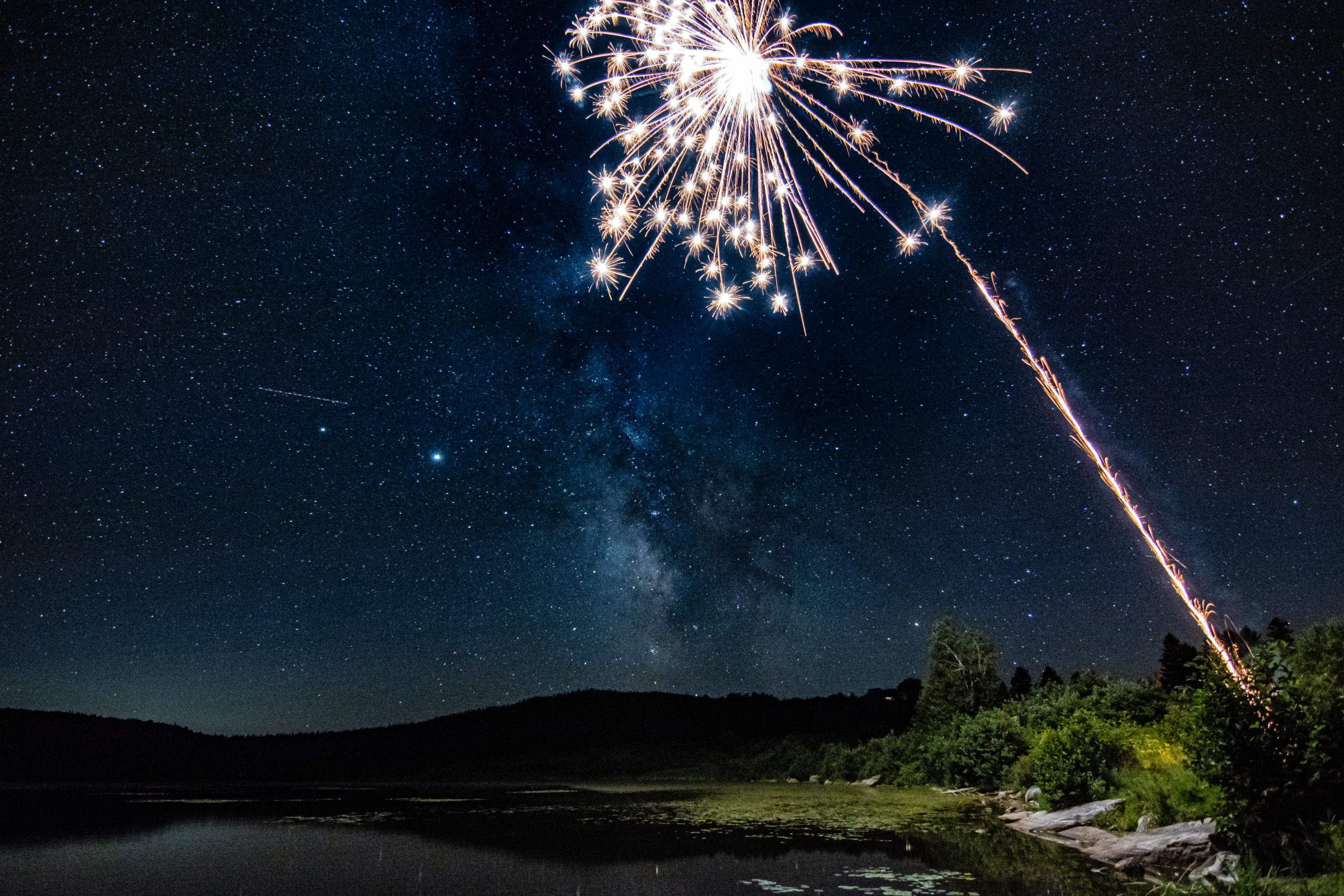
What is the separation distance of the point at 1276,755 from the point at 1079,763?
1046 centimetres

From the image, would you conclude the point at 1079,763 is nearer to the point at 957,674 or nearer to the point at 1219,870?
the point at 1219,870

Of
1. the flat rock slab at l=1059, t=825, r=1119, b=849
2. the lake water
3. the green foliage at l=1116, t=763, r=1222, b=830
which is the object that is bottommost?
the lake water

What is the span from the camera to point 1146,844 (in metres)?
13.9

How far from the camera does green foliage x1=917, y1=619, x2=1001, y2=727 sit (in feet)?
160

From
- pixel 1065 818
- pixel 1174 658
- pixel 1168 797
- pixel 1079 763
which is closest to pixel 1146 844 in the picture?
pixel 1168 797

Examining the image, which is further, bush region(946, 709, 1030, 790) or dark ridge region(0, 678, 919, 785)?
dark ridge region(0, 678, 919, 785)

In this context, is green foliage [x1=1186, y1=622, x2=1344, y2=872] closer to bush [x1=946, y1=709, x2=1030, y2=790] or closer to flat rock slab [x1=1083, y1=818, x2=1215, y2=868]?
flat rock slab [x1=1083, y1=818, x2=1215, y2=868]

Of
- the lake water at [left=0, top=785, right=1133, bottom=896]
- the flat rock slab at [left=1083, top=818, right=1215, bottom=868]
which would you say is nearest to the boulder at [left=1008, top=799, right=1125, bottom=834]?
the lake water at [left=0, top=785, right=1133, bottom=896]

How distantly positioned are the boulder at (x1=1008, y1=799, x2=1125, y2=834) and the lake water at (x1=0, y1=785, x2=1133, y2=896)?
80 cm

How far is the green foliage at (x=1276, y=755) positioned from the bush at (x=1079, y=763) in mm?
9248

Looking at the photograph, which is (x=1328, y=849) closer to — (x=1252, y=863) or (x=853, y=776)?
(x=1252, y=863)

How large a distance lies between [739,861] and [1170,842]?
7.68 meters

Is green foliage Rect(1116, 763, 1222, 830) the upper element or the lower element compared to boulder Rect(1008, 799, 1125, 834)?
upper

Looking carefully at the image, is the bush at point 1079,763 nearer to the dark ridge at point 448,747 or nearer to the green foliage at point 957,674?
the green foliage at point 957,674
